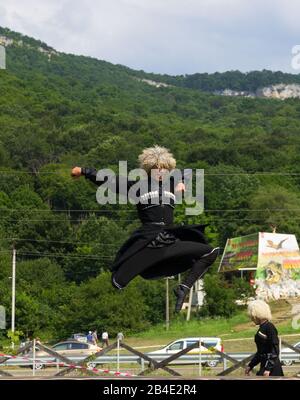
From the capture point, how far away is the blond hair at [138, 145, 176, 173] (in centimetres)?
1039

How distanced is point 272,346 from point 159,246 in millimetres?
1673

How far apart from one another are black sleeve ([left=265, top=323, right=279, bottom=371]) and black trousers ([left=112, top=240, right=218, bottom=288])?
99cm

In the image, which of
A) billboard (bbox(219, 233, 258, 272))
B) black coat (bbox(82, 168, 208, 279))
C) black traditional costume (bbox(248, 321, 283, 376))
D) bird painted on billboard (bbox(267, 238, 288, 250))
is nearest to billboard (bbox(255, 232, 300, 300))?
bird painted on billboard (bbox(267, 238, 288, 250))

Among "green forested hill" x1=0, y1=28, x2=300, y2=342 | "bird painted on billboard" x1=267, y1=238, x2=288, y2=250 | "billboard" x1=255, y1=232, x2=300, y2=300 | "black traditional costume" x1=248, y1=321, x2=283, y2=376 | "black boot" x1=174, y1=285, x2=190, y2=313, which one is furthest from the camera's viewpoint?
"green forested hill" x1=0, y1=28, x2=300, y2=342

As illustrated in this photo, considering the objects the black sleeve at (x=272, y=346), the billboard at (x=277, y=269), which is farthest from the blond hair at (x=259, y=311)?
the billboard at (x=277, y=269)

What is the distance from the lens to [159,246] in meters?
10.2

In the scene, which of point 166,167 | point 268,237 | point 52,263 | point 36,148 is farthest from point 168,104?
point 166,167

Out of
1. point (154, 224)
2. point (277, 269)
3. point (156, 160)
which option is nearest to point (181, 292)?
point (154, 224)

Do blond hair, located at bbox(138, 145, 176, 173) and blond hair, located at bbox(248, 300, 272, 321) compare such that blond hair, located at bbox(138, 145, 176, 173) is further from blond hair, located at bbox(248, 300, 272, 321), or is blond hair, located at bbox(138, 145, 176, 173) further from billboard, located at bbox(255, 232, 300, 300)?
billboard, located at bbox(255, 232, 300, 300)

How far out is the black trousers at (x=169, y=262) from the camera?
33.6ft

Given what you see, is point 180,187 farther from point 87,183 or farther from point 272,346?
point 87,183
